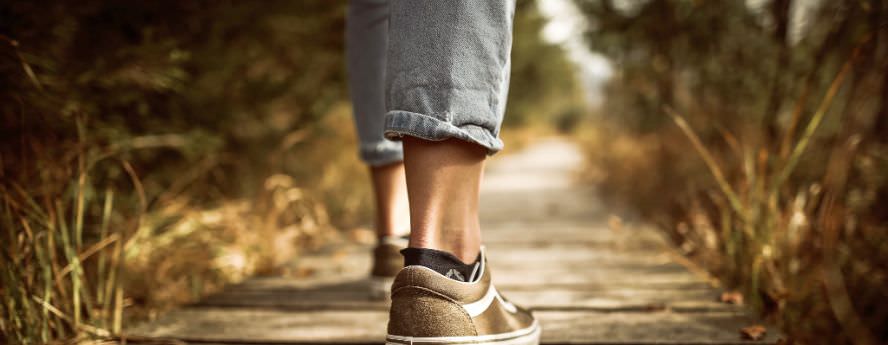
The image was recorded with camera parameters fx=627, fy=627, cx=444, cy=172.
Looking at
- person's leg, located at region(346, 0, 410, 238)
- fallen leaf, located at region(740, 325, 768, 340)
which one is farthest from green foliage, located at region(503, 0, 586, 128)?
fallen leaf, located at region(740, 325, 768, 340)

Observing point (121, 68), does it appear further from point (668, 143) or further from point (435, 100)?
point (668, 143)

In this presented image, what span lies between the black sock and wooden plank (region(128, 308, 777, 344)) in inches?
12.1

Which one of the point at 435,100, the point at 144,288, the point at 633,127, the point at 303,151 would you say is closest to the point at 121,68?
the point at 144,288

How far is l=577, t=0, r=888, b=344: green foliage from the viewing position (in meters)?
1.53

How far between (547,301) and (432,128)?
0.77 metres

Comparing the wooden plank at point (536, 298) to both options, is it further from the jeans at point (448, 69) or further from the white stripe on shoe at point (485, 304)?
the jeans at point (448, 69)

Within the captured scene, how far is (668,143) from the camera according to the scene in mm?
3600

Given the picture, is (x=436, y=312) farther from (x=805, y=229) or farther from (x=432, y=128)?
(x=805, y=229)

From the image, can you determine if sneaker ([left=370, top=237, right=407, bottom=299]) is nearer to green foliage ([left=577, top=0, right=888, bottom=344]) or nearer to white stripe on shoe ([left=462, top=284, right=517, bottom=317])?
white stripe on shoe ([left=462, top=284, right=517, bottom=317])

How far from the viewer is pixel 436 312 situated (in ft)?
3.16

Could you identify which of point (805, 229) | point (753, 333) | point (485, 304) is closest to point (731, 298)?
point (753, 333)

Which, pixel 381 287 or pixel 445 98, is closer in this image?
pixel 445 98

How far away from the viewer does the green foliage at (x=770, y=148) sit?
153cm

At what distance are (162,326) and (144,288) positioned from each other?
0.40 meters
